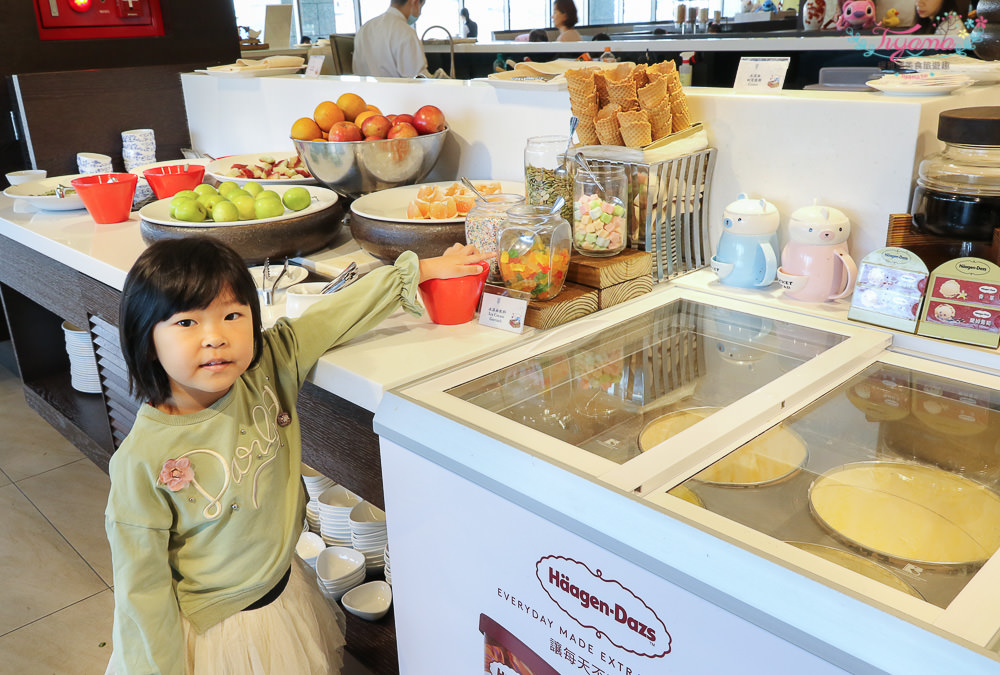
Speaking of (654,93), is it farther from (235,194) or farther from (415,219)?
(235,194)

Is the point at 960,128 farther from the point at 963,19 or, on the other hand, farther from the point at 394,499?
the point at 963,19

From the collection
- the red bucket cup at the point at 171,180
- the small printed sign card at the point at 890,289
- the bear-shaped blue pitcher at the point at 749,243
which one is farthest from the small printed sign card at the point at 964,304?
the red bucket cup at the point at 171,180

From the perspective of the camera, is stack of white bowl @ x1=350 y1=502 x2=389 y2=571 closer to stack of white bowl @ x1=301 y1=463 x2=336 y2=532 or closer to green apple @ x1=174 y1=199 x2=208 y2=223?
stack of white bowl @ x1=301 y1=463 x2=336 y2=532

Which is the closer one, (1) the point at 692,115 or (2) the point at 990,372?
(2) the point at 990,372

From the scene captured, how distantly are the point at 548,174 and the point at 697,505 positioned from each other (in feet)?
2.72

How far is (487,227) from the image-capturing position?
1374 millimetres

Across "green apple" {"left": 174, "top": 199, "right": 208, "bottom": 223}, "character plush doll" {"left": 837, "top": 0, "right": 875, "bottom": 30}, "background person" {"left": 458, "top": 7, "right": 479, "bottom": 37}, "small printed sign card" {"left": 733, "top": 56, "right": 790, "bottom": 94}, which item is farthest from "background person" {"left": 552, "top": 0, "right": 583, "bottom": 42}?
"green apple" {"left": 174, "top": 199, "right": 208, "bottom": 223}

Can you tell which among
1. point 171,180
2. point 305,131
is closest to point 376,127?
point 305,131

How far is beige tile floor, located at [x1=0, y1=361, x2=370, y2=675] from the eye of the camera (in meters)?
1.84

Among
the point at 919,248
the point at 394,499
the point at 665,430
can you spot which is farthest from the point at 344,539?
the point at 919,248

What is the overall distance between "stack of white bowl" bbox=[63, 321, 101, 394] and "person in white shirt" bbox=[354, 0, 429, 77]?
2.76 metres

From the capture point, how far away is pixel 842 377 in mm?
1099

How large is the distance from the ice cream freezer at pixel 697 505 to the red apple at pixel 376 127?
88cm

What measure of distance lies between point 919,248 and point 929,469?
488mm
